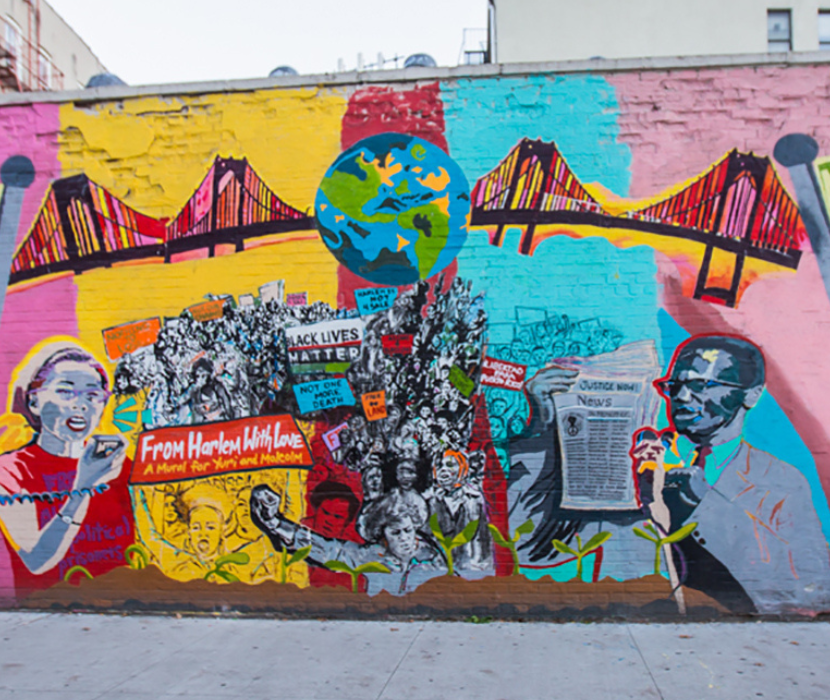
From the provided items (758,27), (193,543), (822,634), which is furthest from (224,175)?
(758,27)

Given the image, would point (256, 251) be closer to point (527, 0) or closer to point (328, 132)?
point (328, 132)

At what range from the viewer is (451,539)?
5672mm

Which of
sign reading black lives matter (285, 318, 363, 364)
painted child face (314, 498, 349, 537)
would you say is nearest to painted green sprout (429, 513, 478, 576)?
painted child face (314, 498, 349, 537)

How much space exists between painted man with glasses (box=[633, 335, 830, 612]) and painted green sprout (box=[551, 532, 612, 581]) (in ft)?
1.51

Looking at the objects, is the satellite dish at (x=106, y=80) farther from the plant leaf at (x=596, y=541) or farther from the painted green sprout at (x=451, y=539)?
the plant leaf at (x=596, y=541)

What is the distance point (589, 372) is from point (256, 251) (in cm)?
313

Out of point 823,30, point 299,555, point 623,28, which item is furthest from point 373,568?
point 823,30

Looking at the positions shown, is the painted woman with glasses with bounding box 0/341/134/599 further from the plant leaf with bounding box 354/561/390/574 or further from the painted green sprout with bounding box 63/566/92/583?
the plant leaf with bounding box 354/561/390/574

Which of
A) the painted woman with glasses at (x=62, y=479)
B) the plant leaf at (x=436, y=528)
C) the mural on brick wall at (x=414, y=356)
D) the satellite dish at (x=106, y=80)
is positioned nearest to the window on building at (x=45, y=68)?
the satellite dish at (x=106, y=80)

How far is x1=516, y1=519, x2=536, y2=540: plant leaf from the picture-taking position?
561cm

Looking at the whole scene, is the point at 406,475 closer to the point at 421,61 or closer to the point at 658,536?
the point at 658,536

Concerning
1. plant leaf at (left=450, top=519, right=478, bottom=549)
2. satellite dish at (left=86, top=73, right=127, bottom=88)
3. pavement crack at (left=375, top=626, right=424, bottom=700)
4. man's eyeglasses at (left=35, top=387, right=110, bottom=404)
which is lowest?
pavement crack at (left=375, top=626, right=424, bottom=700)

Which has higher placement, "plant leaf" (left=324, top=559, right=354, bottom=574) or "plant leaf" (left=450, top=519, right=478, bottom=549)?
"plant leaf" (left=450, top=519, right=478, bottom=549)

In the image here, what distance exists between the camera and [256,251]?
594 centimetres
